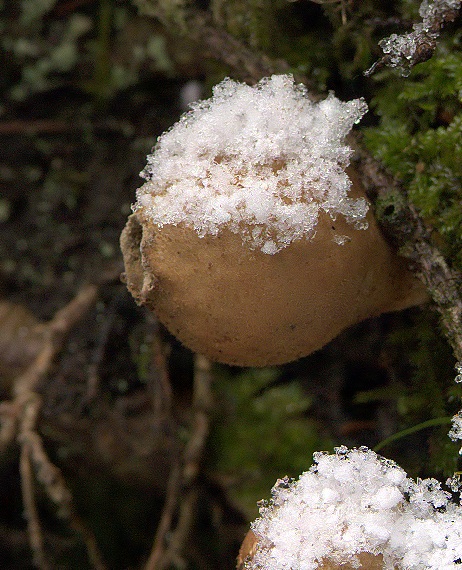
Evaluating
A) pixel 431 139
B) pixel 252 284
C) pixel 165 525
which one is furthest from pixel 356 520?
pixel 165 525

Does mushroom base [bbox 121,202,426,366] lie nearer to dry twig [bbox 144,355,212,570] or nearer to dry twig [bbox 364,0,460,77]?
dry twig [bbox 364,0,460,77]

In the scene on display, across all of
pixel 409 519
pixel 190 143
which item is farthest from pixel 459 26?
pixel 409 519

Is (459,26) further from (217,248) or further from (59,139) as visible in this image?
(59,139)

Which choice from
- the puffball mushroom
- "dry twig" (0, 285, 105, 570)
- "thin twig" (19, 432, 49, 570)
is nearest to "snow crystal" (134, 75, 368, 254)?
the puffball mushroom

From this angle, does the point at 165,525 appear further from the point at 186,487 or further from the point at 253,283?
the point at 253,283

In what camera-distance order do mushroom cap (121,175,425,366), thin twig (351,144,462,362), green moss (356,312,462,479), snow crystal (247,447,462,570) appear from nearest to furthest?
snow crystal (247,447,462,570)
mushroom cap (121,175,425,366)
thin twig (351,144,462,362)
green moss (356,312,462,479)

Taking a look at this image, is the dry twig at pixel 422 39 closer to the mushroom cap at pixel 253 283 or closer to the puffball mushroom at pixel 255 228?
the puffball mushroom at pixel 255 228
